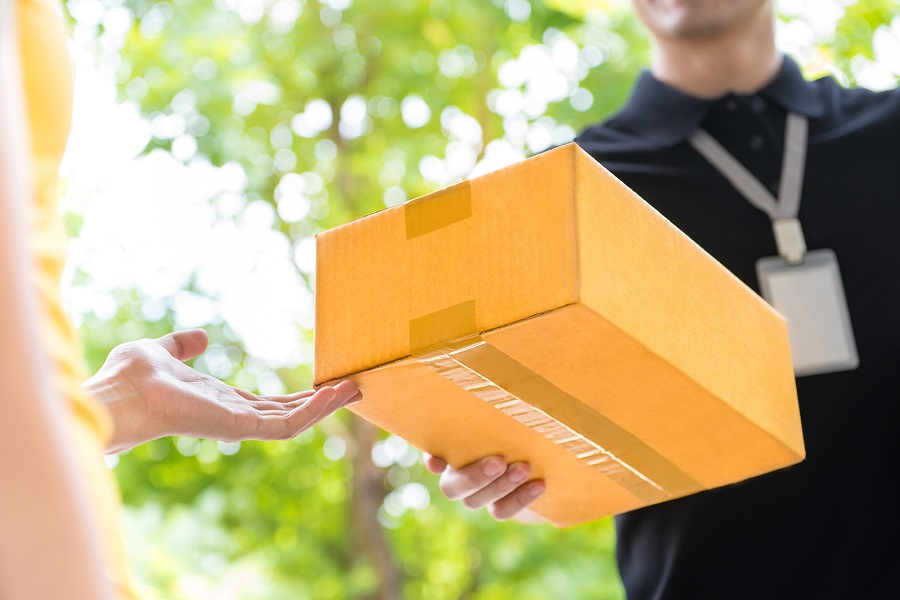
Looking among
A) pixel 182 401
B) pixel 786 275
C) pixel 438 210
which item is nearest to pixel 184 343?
pixel 182 401

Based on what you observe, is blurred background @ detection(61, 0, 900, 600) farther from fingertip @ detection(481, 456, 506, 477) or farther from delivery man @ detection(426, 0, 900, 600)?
fingertip @ detection(481, 456, 506, 477)

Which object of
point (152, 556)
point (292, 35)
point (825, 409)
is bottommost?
point (152, 556)

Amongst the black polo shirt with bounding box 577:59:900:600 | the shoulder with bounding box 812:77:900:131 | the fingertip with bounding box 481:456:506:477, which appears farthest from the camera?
the shoulder with bounding box 812:77:900:131

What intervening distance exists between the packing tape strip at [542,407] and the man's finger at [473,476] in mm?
105

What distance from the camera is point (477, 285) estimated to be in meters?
0.86

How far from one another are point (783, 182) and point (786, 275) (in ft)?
0.49

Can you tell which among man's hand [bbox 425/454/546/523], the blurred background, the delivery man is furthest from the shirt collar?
the blurred background

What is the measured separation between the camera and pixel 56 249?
0.50 m

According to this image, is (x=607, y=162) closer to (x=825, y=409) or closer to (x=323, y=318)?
(x=825, y=409)

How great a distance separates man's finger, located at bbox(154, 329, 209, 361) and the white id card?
79 cm

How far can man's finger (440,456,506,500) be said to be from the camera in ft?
3.63

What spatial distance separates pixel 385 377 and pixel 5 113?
54 centimetres

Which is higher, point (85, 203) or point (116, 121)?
point (116, 121)

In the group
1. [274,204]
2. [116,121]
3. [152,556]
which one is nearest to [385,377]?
[152,556]
